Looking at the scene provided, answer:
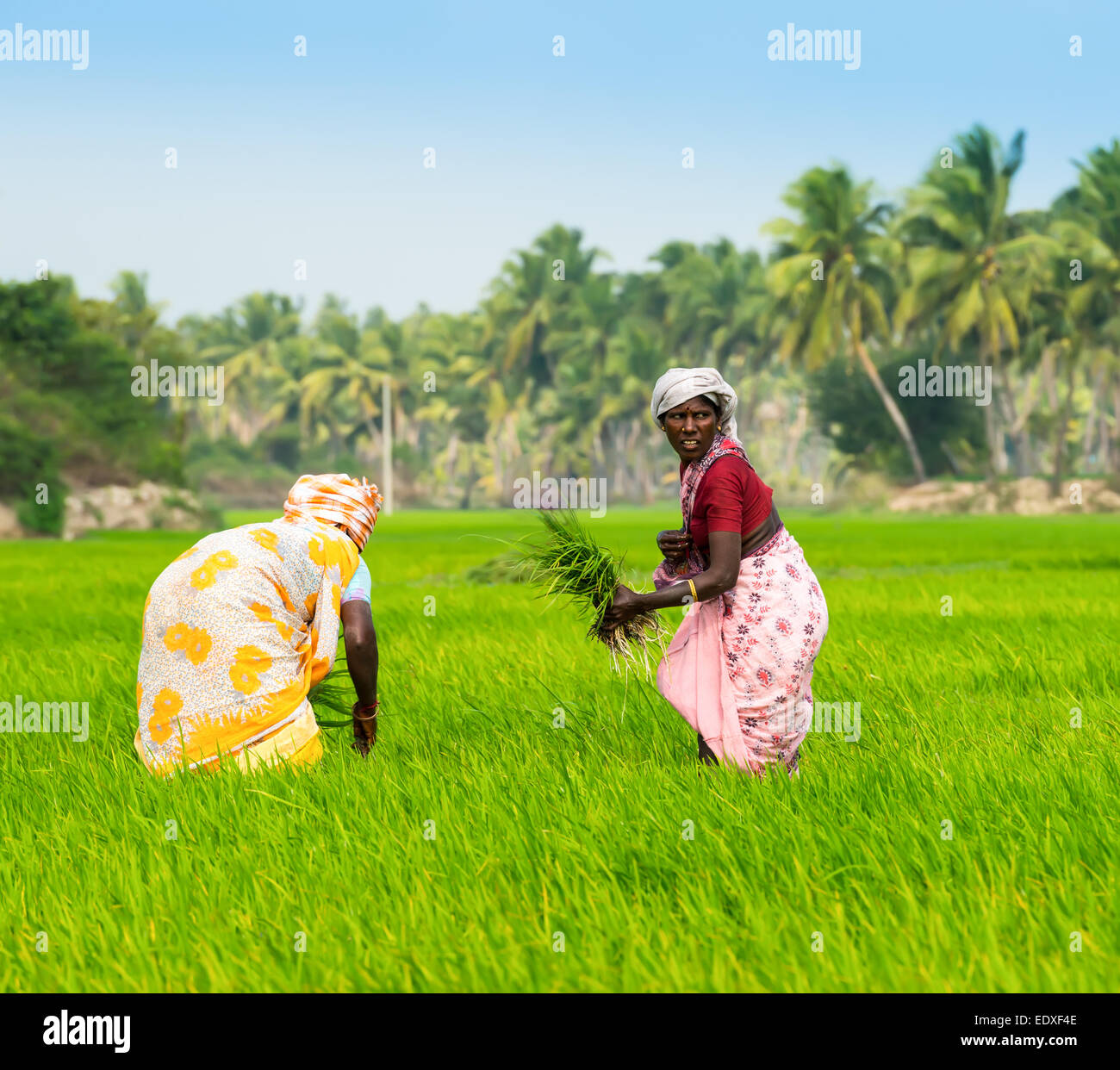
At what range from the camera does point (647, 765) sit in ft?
12.2

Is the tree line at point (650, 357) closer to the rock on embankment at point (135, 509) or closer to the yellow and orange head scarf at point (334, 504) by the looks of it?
the rock on embankment at point (135, 509)

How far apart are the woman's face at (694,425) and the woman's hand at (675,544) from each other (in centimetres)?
25

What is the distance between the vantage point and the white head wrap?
141 inches

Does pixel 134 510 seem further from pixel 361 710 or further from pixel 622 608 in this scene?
pixel 622 608

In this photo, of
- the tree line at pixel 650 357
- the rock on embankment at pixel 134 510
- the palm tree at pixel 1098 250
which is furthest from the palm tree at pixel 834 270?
the rock on embankment at pixel 134 510

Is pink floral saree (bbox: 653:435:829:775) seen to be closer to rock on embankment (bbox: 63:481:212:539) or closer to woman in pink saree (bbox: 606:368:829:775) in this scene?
woman in pink saree (bbox: 606:368:829:775)

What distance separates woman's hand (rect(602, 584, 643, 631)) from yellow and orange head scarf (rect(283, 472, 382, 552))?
844 millimetres

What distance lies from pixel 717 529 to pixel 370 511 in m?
1.26

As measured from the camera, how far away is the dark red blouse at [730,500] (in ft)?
11.6

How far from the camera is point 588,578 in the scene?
12.9 feet

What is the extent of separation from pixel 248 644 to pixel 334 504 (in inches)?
23.0

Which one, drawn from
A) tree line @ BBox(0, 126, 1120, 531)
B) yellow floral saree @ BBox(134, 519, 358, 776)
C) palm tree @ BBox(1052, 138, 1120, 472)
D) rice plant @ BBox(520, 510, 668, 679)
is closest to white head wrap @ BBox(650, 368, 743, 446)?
rice plant @ BBox(520, 510, 668, 679)

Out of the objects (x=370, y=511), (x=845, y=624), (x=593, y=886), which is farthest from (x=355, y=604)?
(x=845, y=624)
